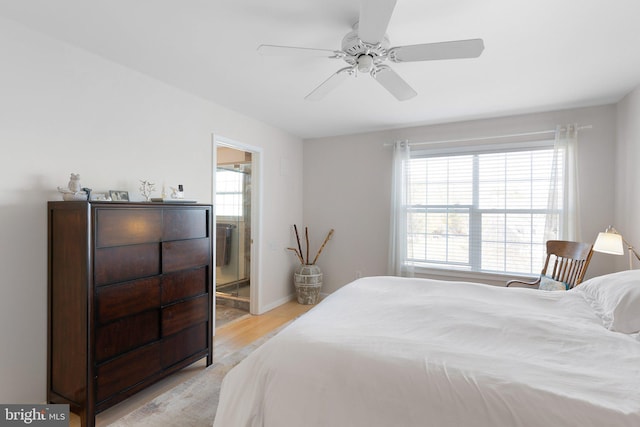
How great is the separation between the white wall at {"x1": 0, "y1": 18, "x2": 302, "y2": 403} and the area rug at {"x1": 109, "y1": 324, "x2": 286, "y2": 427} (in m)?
0.69

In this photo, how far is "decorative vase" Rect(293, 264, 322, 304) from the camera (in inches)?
169

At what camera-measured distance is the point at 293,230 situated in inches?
183

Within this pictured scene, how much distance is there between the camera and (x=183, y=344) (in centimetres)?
244

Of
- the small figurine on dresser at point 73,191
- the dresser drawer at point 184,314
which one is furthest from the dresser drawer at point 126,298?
the small figurine on dresser at point 73,191

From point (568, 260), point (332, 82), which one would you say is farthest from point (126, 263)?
point (568, 260)

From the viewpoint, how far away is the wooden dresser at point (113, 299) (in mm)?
1827

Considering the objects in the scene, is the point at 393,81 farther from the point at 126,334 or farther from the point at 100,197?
the point at 126,334

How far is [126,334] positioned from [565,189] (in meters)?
4.20

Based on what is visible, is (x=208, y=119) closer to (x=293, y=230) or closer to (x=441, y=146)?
(x=293, y=230)

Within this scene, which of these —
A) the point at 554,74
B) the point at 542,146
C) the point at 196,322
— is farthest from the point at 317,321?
the point at 542,146

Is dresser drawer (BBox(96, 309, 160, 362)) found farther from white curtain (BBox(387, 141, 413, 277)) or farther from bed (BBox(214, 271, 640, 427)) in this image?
white curtain (BBox(387, 141, 413, 277))

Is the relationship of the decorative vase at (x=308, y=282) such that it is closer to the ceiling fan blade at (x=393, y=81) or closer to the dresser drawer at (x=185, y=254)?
the dresser drawer at (x=185, y=254)

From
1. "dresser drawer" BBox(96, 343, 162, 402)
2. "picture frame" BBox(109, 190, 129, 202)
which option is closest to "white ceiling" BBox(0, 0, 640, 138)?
"picture frame" BBox(109, 190, 129, 202)

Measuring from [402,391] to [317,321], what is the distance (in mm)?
605
